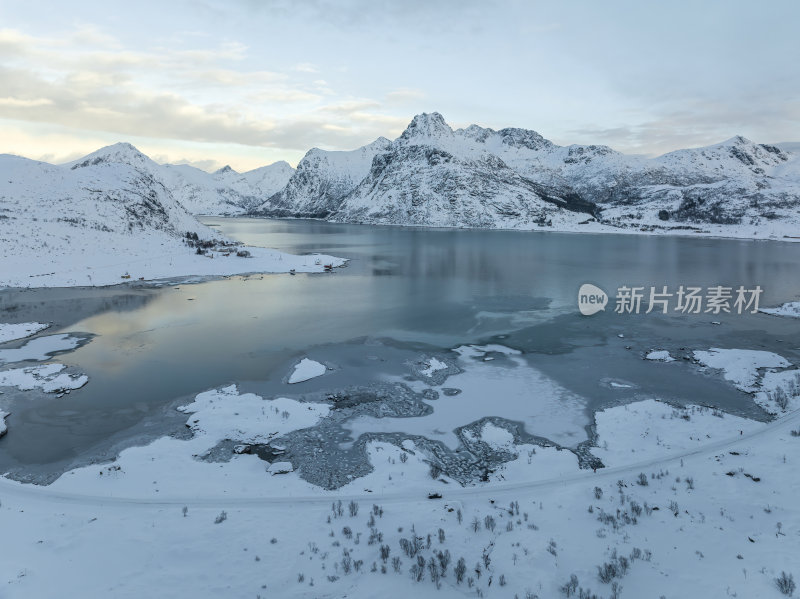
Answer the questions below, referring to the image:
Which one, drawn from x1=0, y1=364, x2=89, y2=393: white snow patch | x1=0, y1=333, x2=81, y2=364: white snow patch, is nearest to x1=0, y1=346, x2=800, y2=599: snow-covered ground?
x1=0, y1=364, x2=89, y2=393: white snow patch

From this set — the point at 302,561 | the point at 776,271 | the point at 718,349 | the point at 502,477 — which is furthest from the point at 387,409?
the point at 776,271

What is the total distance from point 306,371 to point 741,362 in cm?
2222

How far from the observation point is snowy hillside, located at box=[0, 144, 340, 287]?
51.5m

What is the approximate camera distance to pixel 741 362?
24516 mm

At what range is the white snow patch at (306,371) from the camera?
2286cm

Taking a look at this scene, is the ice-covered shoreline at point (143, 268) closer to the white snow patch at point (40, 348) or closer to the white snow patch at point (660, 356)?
the white snow patch at point (40, 348)

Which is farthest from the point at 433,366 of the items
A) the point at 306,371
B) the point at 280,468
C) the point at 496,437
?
the point at 280,468

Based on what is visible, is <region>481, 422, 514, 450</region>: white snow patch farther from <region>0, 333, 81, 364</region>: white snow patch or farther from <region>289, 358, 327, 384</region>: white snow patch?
<region>0, 333, 81, 364</region>: white snow patch

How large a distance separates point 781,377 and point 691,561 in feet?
56.3

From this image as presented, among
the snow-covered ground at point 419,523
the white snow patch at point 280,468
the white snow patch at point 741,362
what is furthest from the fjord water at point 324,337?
the white snow patch at point 280,468

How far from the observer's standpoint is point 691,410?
18672 mm

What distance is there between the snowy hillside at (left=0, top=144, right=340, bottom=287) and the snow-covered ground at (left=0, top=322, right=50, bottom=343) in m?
16.7

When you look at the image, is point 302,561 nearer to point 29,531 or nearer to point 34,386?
point 29,531

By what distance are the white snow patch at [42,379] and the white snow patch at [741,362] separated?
3021 centimetres
